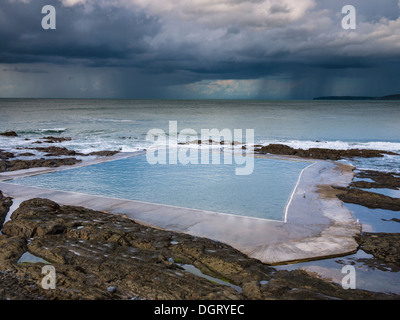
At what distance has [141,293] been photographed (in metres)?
5.64

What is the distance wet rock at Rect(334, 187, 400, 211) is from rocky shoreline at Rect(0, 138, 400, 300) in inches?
134

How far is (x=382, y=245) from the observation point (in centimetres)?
813

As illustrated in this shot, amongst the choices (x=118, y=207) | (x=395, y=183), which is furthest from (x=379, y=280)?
(x=395, y=183)

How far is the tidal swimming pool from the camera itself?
11.9m

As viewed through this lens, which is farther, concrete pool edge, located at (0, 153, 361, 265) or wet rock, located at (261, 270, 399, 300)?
concrete pool edge, located at (0, 153, 361, 265)

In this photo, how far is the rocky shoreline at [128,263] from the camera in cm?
563

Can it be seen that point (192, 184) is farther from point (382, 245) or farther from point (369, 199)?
point (382, 245)

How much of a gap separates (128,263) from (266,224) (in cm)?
464

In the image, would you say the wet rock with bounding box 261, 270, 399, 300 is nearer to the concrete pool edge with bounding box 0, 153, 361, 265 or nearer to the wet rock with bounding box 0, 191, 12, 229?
the concrete pool edge with bounding box 0, 153, 361, 265

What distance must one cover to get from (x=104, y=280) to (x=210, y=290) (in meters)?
2.04

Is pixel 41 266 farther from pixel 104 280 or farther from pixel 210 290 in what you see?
pixel 210 290

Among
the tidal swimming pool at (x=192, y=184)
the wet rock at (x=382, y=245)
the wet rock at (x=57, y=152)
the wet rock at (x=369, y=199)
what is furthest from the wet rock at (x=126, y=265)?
the wet rock at (x=57, y=152)

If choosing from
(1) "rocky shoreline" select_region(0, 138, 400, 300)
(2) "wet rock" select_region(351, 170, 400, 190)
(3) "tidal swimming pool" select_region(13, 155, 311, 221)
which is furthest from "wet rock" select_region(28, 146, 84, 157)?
(2) "wet rock" select_region(351, 170, 400, 190)

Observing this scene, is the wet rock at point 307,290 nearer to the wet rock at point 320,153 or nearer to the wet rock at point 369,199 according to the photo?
the wet rock at point 369,199
